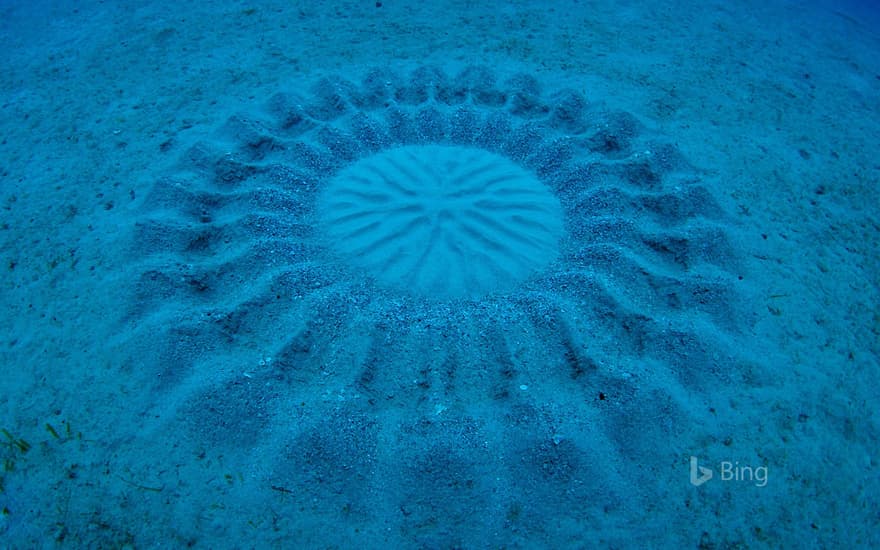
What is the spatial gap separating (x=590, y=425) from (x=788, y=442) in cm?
74

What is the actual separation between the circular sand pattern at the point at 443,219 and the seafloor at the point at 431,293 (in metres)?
0.02

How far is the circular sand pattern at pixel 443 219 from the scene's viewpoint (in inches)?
99.8

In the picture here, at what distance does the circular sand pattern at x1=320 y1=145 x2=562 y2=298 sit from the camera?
2.54 m

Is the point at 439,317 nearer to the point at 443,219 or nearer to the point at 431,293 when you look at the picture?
the point at 431,293

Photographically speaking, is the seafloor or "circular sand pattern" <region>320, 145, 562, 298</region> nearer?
the seafloor

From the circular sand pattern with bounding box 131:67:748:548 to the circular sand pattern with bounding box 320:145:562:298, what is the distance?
12 mm

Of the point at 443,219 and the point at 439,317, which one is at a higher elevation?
the point at 443,219

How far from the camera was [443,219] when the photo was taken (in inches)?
109

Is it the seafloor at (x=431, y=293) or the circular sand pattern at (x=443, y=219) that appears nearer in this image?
the seafloor at (x=431, y=293)

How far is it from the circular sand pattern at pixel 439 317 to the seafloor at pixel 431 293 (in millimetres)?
12

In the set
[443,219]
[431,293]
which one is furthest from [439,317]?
[443,219]

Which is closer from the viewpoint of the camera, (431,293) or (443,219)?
(431,293)

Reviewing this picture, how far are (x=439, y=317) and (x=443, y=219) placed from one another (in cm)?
65

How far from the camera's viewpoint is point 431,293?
2.44m
